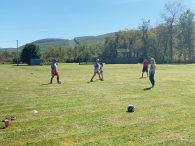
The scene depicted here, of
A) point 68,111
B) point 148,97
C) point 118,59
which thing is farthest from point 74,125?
point 118,59

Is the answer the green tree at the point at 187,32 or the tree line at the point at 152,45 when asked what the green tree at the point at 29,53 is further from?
the green tree at the point at 187,32

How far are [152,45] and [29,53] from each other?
34877mm

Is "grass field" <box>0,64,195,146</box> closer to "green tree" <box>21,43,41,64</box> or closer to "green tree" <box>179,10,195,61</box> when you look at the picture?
"green tree" <box>21,43,41,64</box>

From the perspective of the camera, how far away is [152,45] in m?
106

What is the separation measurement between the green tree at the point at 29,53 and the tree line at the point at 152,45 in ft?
1.11

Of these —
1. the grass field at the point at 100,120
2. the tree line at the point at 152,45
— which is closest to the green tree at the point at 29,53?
the tree line at the point at 152,45

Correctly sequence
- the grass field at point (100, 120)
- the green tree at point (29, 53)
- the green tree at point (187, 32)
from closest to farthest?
1. the grass field at point (100, 120)
2. the green tree at point (187, 32)
3. the green tree at point (29, 53)

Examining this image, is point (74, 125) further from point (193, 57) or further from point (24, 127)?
point (193, 57)

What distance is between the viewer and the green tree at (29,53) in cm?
10138

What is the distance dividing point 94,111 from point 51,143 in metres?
5.11

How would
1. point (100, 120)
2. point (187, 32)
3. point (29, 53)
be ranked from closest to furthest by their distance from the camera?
point (100, 120) < point (29, 53) < point (187, 32)

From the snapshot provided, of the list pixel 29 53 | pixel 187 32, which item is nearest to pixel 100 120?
pixel 29 53

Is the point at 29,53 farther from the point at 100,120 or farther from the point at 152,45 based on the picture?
the point at 100,120

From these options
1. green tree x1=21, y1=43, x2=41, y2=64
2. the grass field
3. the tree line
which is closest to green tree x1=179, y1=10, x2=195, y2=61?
the tree line
